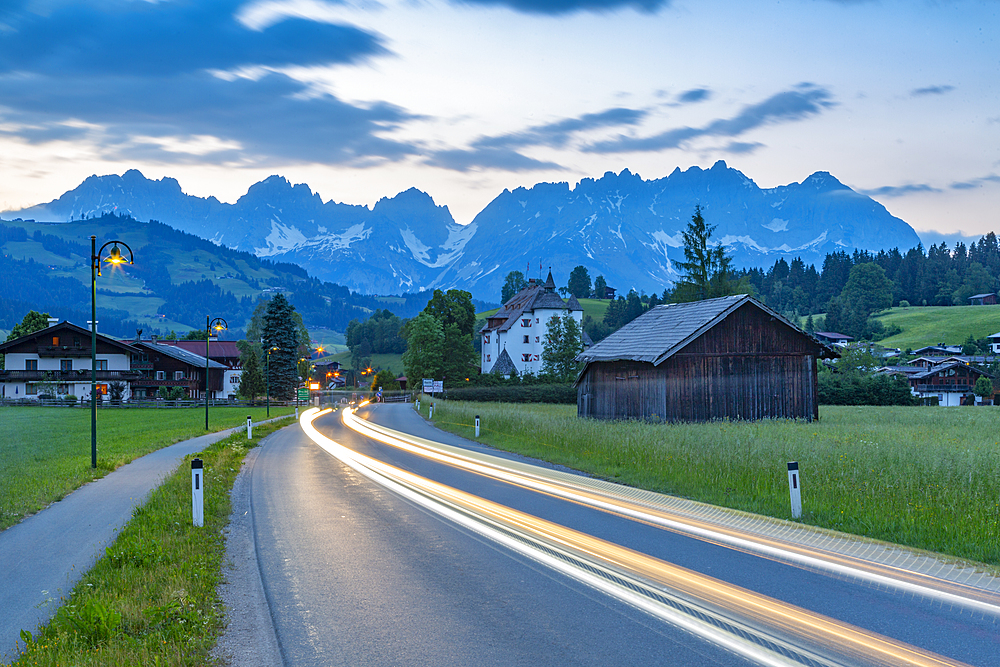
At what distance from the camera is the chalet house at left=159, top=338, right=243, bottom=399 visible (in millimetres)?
115062

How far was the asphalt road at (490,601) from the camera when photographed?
19.4 feet

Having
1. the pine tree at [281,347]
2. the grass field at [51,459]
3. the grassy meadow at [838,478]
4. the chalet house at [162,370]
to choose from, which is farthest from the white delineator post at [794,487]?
the chalet house at [162,370]

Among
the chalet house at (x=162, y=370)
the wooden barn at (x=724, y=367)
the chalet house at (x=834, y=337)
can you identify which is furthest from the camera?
the chalet house at (x=834, y=337)

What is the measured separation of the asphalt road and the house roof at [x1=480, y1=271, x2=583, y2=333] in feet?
304

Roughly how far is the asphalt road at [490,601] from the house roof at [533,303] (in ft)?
304

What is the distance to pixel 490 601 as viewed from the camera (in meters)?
7.38

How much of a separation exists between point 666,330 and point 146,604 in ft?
106

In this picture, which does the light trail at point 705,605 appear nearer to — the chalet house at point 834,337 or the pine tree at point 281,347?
the pine tree at point 281,347

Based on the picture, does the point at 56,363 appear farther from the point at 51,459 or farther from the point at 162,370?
the point at 51,459

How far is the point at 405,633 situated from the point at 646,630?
2168mm

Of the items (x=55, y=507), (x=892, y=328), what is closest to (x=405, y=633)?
(x=55, y=507)

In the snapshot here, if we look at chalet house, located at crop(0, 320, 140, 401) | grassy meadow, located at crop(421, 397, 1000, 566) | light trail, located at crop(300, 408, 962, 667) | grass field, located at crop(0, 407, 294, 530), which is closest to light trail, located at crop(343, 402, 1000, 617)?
grassy meadow, located at crop(421, 397, 1000, 566)

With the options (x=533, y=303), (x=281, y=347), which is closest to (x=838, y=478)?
(x=281, y=347)

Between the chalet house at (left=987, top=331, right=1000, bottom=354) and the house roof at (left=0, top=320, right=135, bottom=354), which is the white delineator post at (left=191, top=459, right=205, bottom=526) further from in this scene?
the chalet house at (left=987, top=331, right=1000, bottom=354)
